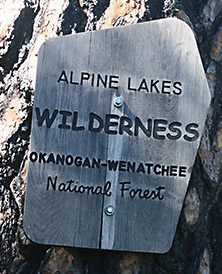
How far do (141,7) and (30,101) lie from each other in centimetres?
52

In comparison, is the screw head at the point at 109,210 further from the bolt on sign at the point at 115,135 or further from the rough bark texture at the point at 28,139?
the rough bark texture at the point at 28,139

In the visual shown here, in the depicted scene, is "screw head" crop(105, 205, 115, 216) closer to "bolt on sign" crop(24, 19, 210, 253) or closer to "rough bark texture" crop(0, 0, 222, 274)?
"bolt on sign" crop(24, 19, 210, 253)

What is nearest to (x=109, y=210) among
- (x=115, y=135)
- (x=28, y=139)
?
(x=115, y=135)

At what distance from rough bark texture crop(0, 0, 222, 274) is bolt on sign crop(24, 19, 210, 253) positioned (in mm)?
80

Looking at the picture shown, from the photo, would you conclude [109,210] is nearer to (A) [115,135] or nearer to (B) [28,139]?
(A) [115,135]

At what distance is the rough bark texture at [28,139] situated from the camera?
230 centimetres

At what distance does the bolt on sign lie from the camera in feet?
7.36

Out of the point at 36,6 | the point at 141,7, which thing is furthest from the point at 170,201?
the point at 36,6

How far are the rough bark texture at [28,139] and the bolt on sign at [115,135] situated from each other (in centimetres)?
8

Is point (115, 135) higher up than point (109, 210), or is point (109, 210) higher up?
point (115, 135)

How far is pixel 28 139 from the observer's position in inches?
91.0

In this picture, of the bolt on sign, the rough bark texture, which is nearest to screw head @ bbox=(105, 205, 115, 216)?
the bolt on sign

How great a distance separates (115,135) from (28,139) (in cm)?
31

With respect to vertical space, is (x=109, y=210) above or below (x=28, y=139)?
below
